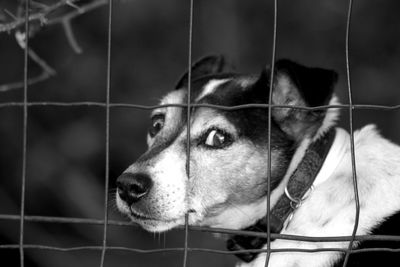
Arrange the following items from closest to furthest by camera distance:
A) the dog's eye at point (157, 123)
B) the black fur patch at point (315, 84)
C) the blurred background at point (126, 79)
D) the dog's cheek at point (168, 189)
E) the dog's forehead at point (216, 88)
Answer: the dog's cheek at point (168, 189) < the black fur patch at point (315, 84) < the dog's forehead at point (216, 88) < the dog's eye at point (157, 123) < the blurred background at point (126, 79)

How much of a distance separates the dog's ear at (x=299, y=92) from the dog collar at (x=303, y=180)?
4.6 inches

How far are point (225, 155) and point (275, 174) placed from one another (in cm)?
28

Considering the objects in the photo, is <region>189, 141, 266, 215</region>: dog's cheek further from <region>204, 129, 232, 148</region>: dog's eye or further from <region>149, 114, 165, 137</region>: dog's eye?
<region>149, 114, 165, 137</region>: dog's eye

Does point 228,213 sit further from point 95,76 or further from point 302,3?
point 302,3

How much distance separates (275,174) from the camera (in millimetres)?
3555

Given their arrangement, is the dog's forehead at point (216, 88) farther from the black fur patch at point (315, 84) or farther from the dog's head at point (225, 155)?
the black fur patch at point (315, 84)

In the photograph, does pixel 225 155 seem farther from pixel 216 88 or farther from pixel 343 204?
pixel 343 204

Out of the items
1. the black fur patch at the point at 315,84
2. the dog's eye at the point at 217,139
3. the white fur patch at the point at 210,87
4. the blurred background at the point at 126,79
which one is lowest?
the blurred background at the point at 126,79

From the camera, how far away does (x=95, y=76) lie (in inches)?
303

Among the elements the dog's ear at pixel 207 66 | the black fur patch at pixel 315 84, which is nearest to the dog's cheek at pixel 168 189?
the black fur patch at pixel 315 84

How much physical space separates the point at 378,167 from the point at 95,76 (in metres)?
4.90

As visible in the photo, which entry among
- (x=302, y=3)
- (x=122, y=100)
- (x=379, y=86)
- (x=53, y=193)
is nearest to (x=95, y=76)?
(x=122, y=100)

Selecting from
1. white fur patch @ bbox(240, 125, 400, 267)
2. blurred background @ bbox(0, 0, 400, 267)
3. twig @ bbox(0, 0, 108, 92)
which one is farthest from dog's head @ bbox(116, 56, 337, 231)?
blurred background @ bbox(0, 0, 400, 267)

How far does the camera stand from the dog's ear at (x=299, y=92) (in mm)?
3393
